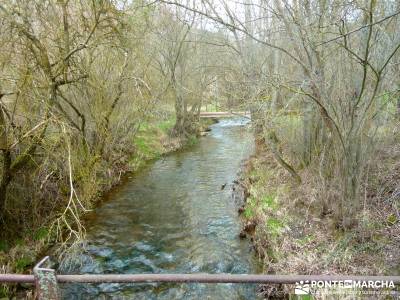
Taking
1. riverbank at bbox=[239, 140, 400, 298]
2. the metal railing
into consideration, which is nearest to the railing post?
the metal railing

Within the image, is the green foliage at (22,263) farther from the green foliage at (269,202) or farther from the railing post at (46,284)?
the green foliage at (269,202)

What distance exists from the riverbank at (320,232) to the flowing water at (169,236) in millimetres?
545

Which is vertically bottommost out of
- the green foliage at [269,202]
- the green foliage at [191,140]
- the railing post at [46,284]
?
the green foliage at [269,202]

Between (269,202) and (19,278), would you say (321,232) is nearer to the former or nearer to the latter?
(269,202)

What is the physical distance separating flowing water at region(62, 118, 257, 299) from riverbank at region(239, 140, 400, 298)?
545 mm

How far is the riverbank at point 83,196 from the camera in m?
6.47

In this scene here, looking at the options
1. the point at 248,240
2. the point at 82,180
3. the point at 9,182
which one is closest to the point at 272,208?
the point at 248,240

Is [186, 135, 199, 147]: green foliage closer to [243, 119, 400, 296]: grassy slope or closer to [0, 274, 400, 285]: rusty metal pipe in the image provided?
[243, 119, 400, 296]: grassy slope

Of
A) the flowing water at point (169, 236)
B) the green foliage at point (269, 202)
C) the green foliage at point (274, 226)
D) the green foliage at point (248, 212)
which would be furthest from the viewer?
the green foliage at point (248, 212)

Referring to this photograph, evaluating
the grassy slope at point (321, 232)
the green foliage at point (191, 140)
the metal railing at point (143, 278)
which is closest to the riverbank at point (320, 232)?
the grassy slope at point (321, 232)

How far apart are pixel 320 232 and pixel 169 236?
3.36 m

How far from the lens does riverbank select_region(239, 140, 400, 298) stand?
216 inches

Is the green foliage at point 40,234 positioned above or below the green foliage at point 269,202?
below

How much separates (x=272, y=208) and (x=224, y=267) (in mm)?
2300
